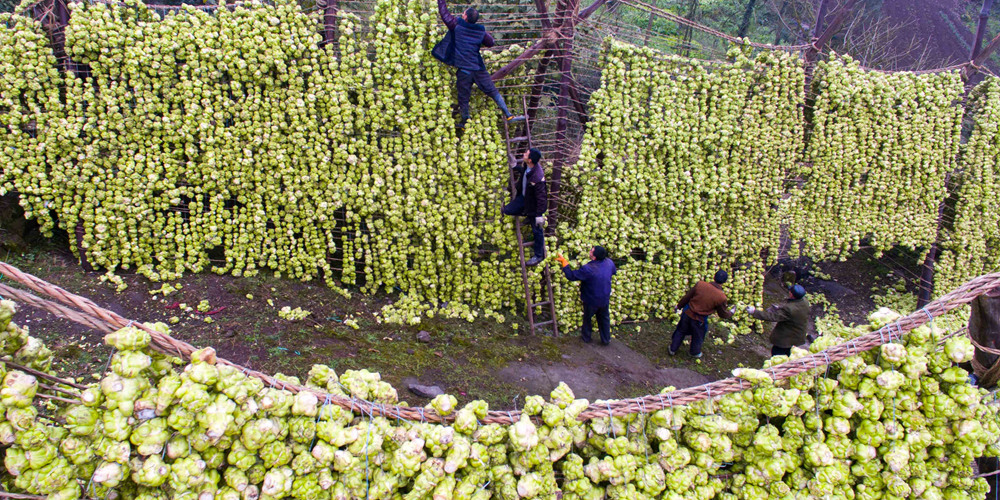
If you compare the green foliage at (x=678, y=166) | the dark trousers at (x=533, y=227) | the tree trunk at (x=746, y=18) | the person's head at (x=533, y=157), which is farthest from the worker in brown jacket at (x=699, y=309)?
the tree trunk at (x=746, y=18)

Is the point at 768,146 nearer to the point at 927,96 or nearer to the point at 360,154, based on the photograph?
the point at 927,96

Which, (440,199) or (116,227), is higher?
(440,199)

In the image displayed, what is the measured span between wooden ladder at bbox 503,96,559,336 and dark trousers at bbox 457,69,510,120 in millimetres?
368

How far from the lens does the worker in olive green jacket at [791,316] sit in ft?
20.3

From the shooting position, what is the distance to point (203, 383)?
6.70 ft

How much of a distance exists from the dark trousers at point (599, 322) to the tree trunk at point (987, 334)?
3.93 meters

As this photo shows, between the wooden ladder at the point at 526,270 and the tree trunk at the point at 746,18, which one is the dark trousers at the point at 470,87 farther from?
the tree trunk at the point at 746,18

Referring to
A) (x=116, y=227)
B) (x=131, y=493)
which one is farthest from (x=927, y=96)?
(x=116, y=227)

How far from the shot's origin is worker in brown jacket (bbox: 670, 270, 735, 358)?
6406 mm

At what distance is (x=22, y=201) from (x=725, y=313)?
8567 millimetres

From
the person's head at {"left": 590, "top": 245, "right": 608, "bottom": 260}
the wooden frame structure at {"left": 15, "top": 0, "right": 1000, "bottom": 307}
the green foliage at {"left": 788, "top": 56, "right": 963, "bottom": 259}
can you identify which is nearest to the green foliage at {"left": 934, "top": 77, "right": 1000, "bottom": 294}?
the green foliage at {"left": 788, "top": 56, "right": 963, "bottom": 259}

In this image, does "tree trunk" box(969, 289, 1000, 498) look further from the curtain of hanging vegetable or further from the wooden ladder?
the curtain of hanging vegetable

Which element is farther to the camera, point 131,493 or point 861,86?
point 861,86

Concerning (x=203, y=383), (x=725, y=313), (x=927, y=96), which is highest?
(x=927, y=96)
